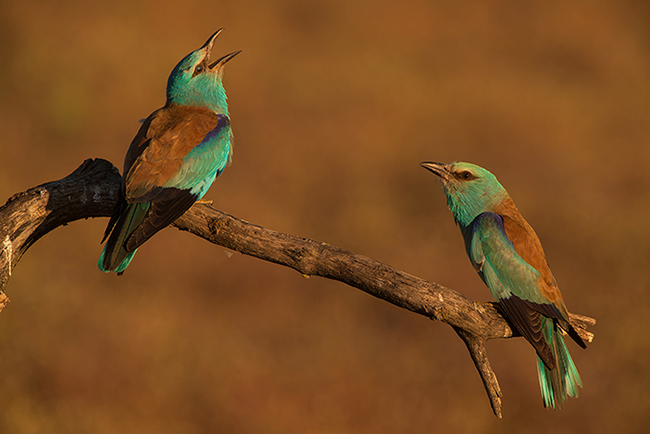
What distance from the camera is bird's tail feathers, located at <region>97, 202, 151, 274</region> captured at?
326 centimetres

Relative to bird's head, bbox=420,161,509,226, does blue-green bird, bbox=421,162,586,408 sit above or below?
below

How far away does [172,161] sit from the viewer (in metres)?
3.52

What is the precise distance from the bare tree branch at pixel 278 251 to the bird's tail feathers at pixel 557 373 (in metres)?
Result: 0.15

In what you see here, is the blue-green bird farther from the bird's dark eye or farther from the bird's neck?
the bird's neck

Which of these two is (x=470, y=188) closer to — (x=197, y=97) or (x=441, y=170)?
(x=441, y=170)

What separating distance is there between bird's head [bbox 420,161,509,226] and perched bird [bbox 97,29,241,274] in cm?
152

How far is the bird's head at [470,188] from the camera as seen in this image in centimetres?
382

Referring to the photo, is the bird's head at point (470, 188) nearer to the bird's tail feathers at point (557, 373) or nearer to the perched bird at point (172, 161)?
the bird's tail feathers at point (557, 373)

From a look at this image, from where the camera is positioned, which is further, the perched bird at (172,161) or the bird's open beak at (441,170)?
the bird's open beak at (441,170)

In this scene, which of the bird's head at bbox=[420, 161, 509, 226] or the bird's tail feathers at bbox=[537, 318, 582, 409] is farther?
the bird's head at bbox=[420, 161, 509, 226]

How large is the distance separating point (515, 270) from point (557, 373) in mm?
659

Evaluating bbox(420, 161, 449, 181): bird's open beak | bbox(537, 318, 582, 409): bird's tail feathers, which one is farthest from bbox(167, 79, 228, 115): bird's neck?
bbox(537, 318, 582, 409): bird's tail feathers

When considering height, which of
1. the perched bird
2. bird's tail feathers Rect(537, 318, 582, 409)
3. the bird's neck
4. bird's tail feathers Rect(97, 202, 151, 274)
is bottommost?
bird's tail feathers Rect(537, 318, 582, 409)

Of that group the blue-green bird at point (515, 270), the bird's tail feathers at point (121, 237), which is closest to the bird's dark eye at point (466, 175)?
the blue-green bird at point (515, 270)
